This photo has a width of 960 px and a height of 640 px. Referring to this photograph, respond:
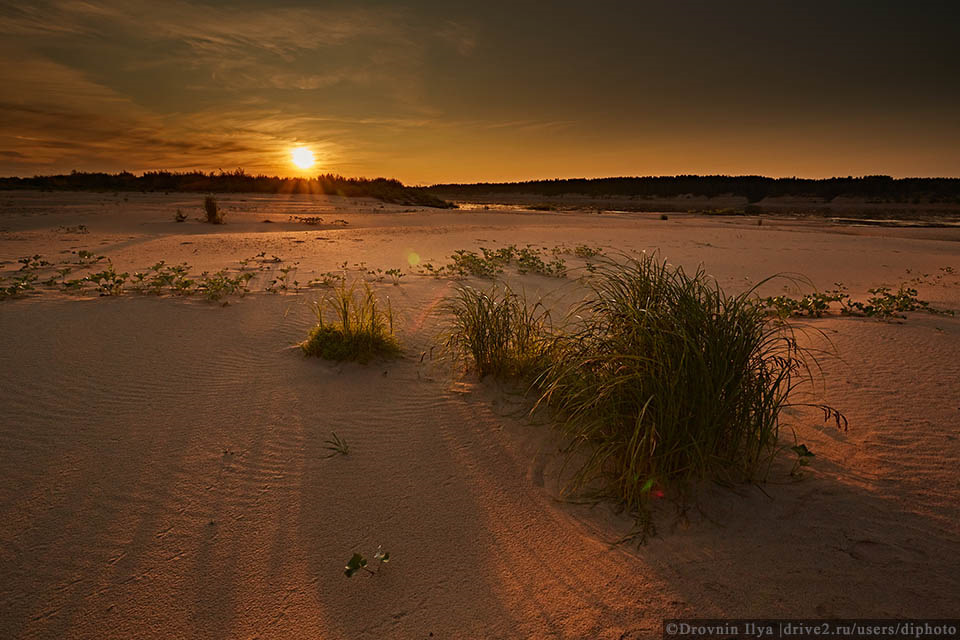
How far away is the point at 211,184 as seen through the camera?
113ft

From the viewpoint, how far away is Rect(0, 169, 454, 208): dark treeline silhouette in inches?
1249

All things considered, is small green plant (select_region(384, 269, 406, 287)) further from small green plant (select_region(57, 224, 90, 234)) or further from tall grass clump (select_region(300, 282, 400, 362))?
small green plant (select_region(57, 224, 90, 234))

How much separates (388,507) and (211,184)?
38.4 metres

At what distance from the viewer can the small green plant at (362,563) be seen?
2.19 m

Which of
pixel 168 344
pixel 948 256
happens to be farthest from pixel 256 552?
pixel 948 256

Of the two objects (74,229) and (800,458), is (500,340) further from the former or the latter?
(74,229)

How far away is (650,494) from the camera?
2.68 meters

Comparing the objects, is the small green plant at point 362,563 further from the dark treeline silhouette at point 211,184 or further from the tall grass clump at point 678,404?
the dark treeline silhouette at point 211,184

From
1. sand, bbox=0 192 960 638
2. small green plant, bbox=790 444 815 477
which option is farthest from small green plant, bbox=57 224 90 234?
small green plant, bbox=790 444 815 477

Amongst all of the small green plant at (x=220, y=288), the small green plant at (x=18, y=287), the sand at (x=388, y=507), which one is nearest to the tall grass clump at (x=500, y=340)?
the sand at (x=388, y=507)

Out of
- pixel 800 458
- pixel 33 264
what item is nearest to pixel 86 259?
pixel 33 264

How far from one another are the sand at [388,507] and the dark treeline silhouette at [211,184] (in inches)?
1292

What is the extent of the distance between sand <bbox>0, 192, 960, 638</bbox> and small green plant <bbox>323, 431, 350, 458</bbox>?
0.24 ft

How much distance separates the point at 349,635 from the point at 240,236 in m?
15.1
